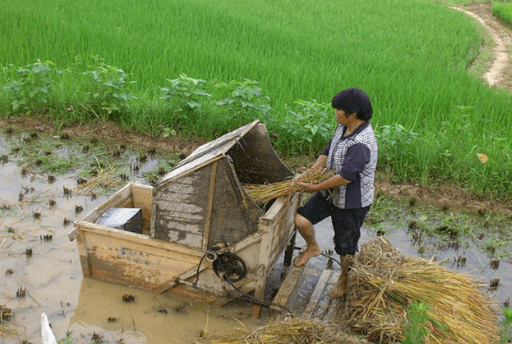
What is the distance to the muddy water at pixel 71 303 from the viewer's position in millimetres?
3184

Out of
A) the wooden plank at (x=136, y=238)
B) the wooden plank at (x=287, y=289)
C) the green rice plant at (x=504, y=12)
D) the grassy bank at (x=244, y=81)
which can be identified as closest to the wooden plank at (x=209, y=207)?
the wooden plank at (x=136, y=238)

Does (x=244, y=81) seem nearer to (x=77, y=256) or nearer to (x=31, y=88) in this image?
(x=31, y=88)

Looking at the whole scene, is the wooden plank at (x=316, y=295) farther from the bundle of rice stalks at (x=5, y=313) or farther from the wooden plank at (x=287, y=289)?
the bundle of rice stalks at (x=5, y=313)

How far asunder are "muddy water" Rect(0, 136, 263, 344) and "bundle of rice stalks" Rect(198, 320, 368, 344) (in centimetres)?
44

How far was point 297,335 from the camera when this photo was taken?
9.23 feet

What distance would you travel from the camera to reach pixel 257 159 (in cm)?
387

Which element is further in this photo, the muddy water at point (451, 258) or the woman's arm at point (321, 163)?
the muddy water at point (451, 258)

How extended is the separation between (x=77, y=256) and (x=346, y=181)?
6.73 ft

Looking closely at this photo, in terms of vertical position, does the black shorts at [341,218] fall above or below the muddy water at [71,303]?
above

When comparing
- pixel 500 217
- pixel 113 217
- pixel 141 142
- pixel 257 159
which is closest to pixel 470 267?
pixel 500 217

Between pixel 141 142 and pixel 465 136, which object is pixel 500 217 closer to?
pixel 465 136

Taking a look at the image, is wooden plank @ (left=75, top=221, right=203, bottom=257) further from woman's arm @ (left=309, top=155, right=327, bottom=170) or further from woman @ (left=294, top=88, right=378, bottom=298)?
woman's arm @ (left=309, top=155, right=327, bottom=170)

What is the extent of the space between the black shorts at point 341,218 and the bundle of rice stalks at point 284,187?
17 cm

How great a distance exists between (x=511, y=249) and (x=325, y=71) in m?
3.73
